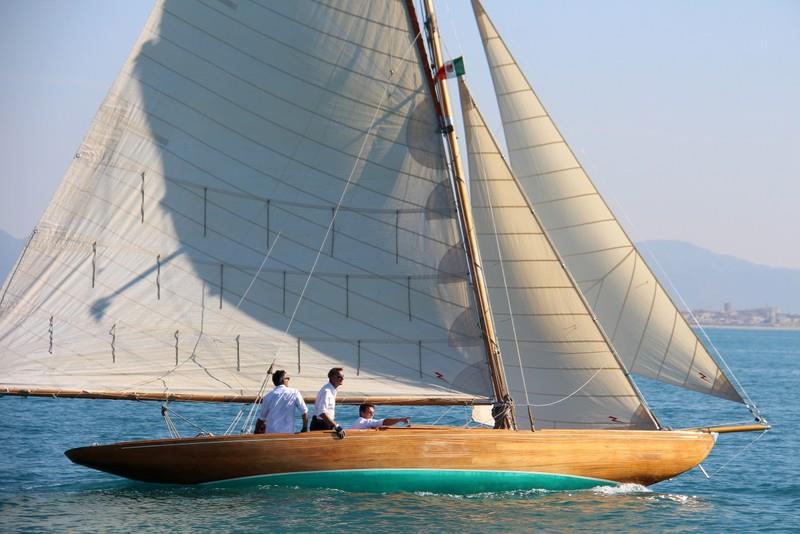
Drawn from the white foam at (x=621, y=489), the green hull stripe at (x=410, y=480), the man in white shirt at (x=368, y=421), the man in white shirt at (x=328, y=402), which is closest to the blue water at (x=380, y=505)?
the white foam at (x=621, y=489)

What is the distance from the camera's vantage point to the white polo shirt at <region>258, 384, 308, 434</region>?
64.0 ft

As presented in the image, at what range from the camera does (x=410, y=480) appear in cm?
1938

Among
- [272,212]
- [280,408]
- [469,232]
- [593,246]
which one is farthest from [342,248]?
[593,246]

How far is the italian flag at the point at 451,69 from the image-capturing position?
20625mm

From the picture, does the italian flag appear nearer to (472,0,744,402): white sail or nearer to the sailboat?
the sailboat

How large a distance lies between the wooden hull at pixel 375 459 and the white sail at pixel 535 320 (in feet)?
3.44

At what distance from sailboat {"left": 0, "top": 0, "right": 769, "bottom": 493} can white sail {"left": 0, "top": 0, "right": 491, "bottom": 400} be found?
0.03 m

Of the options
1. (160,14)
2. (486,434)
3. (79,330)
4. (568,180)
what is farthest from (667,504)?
(160,14)

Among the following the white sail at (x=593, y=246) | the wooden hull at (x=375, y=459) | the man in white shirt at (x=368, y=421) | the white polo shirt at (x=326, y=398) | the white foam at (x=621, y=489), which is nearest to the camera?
the wooden hull at (x=375, y=459)

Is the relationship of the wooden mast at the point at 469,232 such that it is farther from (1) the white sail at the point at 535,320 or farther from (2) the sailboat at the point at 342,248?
(1) the white sail at the point at 535,320

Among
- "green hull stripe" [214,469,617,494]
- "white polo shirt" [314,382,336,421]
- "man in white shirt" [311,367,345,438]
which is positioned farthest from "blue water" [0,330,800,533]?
"white polo shirt" [314,382,336,421]

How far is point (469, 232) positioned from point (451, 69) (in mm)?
2726

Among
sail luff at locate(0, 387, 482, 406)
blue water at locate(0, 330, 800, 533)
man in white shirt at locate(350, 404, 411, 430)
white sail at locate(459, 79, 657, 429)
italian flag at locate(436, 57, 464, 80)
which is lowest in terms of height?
blue water at locate(0, 330, 800, 533)

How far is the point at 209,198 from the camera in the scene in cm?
2111
